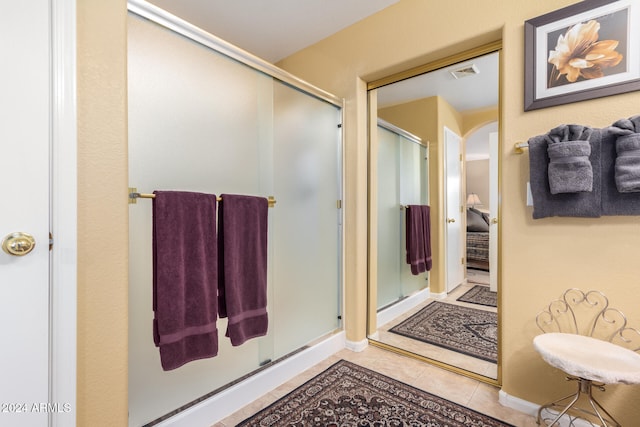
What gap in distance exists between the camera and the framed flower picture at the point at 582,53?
1323mm

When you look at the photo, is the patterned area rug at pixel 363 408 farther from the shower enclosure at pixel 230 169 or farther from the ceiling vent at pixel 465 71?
the ceiling vent at pixel 465 71

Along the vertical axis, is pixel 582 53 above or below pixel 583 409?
above

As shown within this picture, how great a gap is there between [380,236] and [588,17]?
5.82 ft

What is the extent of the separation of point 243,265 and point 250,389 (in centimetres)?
72

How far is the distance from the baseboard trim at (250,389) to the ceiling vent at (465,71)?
6.93 ft

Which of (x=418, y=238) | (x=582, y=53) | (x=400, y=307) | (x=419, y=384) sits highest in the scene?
(x=582, y=53)

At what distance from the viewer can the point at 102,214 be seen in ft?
3.60

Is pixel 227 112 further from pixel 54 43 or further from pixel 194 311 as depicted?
pixel 194 311

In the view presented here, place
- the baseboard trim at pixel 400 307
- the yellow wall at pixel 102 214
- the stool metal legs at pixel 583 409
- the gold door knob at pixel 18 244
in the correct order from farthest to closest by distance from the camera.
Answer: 1. the baseboard trim at pixel 400 307
2. the stool metal legs at pixel 583 409
3. the yellow wall at pixel 102 214
4. the gold door knob at pixel 18 244

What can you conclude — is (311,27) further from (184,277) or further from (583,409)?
(583,409)

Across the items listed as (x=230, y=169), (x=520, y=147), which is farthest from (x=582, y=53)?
(x=230, y=169)

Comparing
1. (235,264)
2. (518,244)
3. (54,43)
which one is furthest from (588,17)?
(54,43)

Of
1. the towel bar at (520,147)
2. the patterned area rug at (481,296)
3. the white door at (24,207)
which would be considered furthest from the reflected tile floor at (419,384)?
the towel bar at (520,147)

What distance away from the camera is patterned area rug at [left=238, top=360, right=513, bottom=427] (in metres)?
1.50
